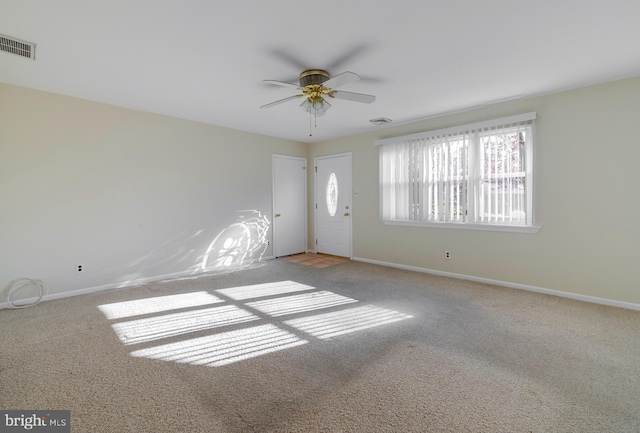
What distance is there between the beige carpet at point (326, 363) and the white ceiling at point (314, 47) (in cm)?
258

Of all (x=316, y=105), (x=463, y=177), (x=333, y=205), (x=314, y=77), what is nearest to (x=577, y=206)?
(x=463, y=177)

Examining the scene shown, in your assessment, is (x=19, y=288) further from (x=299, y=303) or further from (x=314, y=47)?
(x=314, y=47)

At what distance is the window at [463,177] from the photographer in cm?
387

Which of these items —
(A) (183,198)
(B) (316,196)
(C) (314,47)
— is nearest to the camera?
(C) (314,47)

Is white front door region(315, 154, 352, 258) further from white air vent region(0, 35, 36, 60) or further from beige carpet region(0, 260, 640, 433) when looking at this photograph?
white air vent region(0, 35, 36, 60)

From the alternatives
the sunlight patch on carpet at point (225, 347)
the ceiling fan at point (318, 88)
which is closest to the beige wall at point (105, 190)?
the sunlight patch on carpet at point (225, 347)

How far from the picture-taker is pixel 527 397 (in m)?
1.79

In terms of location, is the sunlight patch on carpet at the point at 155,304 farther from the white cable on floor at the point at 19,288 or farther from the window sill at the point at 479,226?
the window sill at the point at 479,226

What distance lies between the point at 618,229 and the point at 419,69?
2.90m

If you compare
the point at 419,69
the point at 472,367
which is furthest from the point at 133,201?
the point at 472,367

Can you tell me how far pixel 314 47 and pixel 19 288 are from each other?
170 inches

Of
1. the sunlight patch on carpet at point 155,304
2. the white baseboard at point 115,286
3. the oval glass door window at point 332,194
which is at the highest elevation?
the oval glass door window at point 332,194

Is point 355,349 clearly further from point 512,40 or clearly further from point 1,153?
point 1,153

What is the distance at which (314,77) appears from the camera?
296 centimetres
